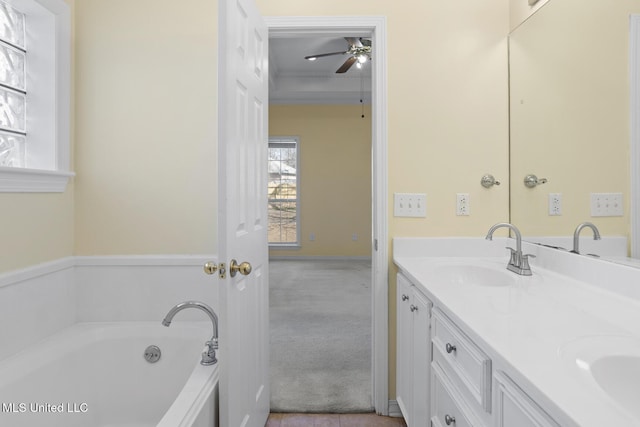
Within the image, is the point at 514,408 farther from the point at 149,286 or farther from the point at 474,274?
the point at 149,286

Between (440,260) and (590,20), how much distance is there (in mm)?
1186

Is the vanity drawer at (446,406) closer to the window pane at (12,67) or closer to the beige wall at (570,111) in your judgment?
the beige wall at (570,111)

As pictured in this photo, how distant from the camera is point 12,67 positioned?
173 centimetres

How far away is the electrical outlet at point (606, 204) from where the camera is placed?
1.30 m

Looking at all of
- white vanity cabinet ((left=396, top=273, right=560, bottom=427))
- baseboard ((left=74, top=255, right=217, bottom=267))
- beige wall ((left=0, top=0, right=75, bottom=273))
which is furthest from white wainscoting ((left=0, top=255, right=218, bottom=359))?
white vanity cabinet ((left=396, top=273, right=560, bottom=427))

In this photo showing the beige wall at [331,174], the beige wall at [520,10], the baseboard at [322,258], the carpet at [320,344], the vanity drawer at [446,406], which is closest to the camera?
the vanity drawer at [446,406]

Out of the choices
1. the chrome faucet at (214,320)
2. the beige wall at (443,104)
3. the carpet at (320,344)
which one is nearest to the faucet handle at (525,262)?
the beige wall at (443,104)

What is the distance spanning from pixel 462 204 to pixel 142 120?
1.80 m

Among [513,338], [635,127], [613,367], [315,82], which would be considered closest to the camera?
[613,367]

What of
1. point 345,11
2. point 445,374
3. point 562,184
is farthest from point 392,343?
point 345,11

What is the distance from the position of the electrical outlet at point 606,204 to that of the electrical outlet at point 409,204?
760mm

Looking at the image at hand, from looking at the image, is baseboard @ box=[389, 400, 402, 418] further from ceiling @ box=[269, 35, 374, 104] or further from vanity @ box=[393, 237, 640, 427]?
ceiling @ box=[269, 35, 374, 104]

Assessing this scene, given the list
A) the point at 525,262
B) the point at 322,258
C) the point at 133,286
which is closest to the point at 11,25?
the point at 133,286

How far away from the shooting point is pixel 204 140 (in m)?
1.99
